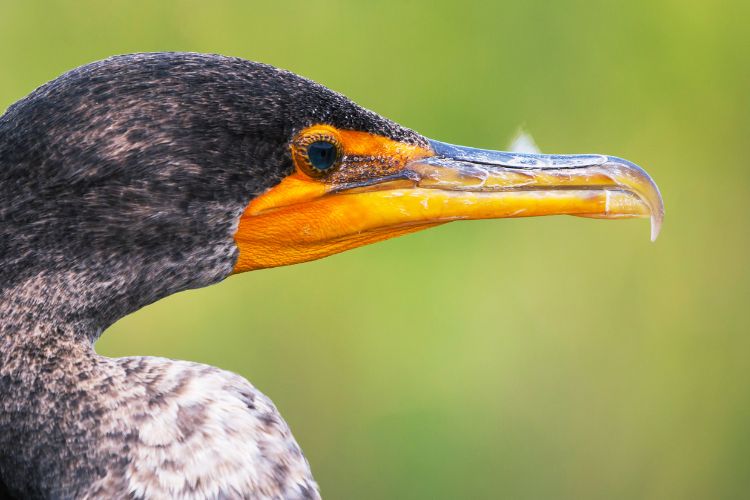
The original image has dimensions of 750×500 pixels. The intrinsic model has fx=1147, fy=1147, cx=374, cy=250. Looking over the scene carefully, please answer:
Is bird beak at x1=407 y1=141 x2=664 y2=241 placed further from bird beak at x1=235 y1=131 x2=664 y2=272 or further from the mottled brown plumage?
the mottled brown plumage

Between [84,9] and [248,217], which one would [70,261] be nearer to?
[248,217]

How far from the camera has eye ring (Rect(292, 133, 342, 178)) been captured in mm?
2385

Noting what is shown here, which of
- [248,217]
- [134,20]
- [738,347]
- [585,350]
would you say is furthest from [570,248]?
[248,217]

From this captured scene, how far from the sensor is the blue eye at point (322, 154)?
7.90 feet

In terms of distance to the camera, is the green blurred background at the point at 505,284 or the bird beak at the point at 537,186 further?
the green blurred background at the point at 505,284

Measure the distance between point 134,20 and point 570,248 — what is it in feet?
7.84

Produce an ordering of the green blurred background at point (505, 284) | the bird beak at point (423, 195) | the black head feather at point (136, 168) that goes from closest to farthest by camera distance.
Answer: the black head feather at point (136, 168) < the bird beak at point (423, 195) < the green blurred background at point (505, 284)

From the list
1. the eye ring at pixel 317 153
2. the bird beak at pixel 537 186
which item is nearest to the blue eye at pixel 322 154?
the eye ring at pixel 317 153

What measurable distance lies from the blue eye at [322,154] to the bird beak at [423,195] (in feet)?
0.15

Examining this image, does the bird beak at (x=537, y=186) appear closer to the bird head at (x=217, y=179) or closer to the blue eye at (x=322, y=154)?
the bird head at (x=217, y=179)

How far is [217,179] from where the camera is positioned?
2293mm

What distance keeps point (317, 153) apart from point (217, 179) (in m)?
→ 0.24

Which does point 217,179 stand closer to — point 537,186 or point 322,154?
point 322,154

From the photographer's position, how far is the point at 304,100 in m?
2.36
